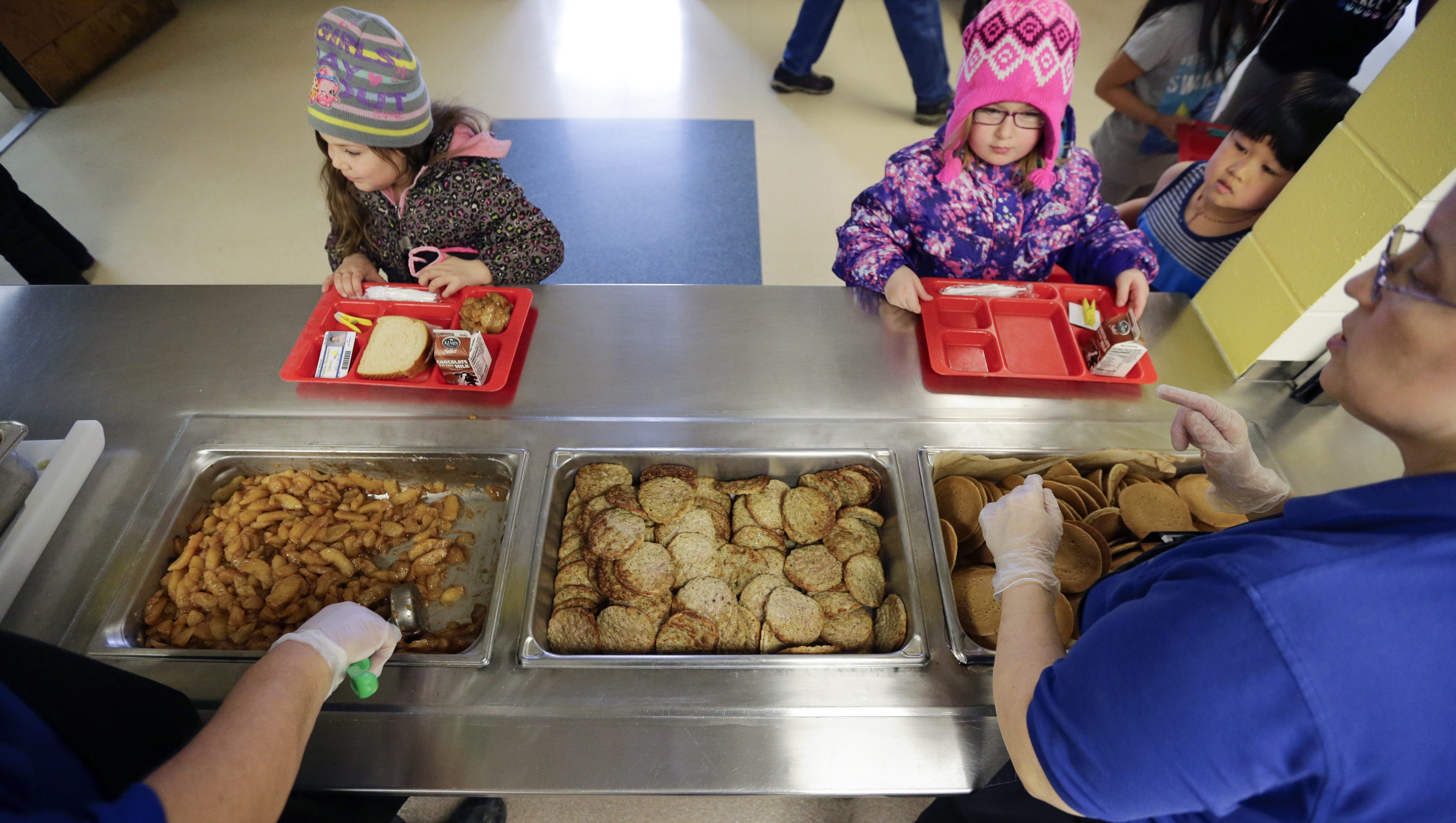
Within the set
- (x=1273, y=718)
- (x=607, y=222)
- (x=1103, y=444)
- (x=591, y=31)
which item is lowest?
(x=607, y=222)

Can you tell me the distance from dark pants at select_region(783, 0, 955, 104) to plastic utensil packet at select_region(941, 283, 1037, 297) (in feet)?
11.1

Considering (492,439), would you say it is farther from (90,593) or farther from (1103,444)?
(1103,444)

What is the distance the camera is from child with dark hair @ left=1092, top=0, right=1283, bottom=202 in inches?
88.3

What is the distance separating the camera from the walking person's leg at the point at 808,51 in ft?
14.7

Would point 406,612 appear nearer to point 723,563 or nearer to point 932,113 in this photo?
point 723,563

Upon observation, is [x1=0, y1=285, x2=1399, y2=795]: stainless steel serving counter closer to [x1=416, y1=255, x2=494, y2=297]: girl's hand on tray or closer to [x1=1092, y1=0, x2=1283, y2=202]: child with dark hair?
[x1=416, y1=255, x2=494, y2=297]: girl's hand on tray

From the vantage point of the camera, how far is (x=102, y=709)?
35.5 inches

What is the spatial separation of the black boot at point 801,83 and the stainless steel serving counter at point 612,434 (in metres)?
3.65

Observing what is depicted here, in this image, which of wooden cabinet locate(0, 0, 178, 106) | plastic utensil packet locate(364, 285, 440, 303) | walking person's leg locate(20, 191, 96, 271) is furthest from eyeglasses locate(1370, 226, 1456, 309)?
wooden cabinet locate(0, 0, 178, 106)

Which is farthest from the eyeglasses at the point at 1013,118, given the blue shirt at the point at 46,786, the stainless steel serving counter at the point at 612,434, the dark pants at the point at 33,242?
the dark pants at the point at 33,242

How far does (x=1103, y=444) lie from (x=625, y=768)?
1.32 metres

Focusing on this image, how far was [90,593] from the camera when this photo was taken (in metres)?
1.29

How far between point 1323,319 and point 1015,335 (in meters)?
0.68

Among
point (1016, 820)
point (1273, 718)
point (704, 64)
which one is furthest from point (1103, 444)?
point (704, 64)
